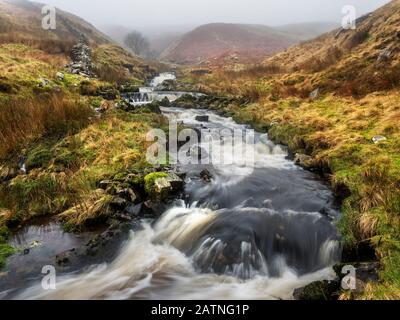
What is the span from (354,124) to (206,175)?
6.09 metres

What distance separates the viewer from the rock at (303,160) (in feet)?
35.0

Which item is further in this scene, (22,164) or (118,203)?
(22,164)

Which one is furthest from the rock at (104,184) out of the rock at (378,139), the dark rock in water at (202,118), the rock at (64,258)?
the dark rock in water at (202,118)

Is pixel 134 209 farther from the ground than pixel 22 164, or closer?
→ closer

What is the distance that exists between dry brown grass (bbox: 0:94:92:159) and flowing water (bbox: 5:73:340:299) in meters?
5.52

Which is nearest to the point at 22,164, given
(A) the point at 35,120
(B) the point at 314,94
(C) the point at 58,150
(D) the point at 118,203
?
(C) the point at 58,150

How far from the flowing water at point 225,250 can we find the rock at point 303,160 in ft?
3.79

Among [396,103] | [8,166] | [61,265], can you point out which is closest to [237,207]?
[61,265]

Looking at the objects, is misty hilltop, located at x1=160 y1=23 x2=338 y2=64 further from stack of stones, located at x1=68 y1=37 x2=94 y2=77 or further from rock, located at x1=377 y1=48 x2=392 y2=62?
rock, located at x1=377 y1=48 x2=392 y2=62

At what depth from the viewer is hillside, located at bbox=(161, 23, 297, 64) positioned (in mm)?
75887

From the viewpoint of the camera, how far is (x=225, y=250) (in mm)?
6652

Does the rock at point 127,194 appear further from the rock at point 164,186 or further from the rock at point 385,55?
the rock at point 385,55

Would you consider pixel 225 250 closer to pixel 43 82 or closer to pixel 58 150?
pixel 58 150

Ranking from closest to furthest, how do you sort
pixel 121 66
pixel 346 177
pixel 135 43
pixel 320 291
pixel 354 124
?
pixel 320 291 → pixel 346 177 → pixel 354 124 → pixel 121 66 → pixel 135 43
